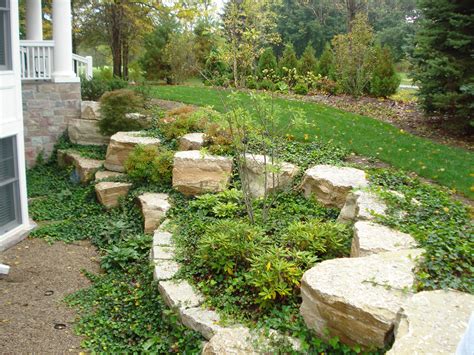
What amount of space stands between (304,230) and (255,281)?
3.12ft

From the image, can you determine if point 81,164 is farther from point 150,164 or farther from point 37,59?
point 37,59

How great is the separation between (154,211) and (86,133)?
433 cm

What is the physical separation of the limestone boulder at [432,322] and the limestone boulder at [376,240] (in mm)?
889

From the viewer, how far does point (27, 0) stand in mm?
12039

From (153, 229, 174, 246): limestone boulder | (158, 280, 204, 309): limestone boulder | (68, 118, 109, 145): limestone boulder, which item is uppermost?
(68, 118, 109, 145): limestone boulder

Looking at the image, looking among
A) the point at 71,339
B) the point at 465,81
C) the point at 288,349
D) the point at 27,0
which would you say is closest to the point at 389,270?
the point at 288,349

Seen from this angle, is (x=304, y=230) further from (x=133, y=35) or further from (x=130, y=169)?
(x=133, y=35)

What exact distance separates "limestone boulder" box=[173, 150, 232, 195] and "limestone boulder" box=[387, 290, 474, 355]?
416 cm

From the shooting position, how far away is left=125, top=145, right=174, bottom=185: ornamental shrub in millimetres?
8164

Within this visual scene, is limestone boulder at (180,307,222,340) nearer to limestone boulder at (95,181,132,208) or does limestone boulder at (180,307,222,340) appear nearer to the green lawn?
the green lawn

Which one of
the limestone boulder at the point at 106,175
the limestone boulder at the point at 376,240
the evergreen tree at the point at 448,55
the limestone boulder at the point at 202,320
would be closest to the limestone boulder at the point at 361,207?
the limestone boulder at the point at 376,240

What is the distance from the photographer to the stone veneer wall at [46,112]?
35.3 feet

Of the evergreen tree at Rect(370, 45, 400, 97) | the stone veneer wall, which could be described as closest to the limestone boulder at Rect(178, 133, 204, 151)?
the stone veneer wall

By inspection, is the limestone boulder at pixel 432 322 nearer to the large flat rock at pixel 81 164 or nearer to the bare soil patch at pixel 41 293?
the bare soil patch at pixel 41 293
